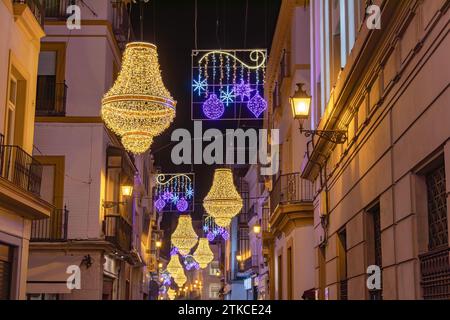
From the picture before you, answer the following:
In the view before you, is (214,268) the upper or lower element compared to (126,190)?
upper

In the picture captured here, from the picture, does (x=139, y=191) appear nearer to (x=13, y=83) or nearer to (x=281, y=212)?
(x=281, y=212)

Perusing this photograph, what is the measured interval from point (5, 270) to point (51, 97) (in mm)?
10064

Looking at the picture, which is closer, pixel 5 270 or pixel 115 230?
pixel 5 270

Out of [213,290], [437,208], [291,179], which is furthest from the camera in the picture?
[213,290]

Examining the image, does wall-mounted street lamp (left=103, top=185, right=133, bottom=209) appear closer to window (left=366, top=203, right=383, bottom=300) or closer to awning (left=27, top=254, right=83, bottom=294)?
awning (left=27, top=254, right=83, bottom=294)

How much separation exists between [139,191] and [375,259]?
27.7 m

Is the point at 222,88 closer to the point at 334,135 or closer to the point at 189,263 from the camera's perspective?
the point at 334,135

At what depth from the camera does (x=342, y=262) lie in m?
15.8

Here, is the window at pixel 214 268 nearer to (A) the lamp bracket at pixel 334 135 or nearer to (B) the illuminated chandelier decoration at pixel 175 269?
(B) the illuminated chandelier decoration at pixel 175 269

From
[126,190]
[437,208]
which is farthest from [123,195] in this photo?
[437,208]

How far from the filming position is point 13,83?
1683 cm

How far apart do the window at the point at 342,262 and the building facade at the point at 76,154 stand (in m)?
10.2
